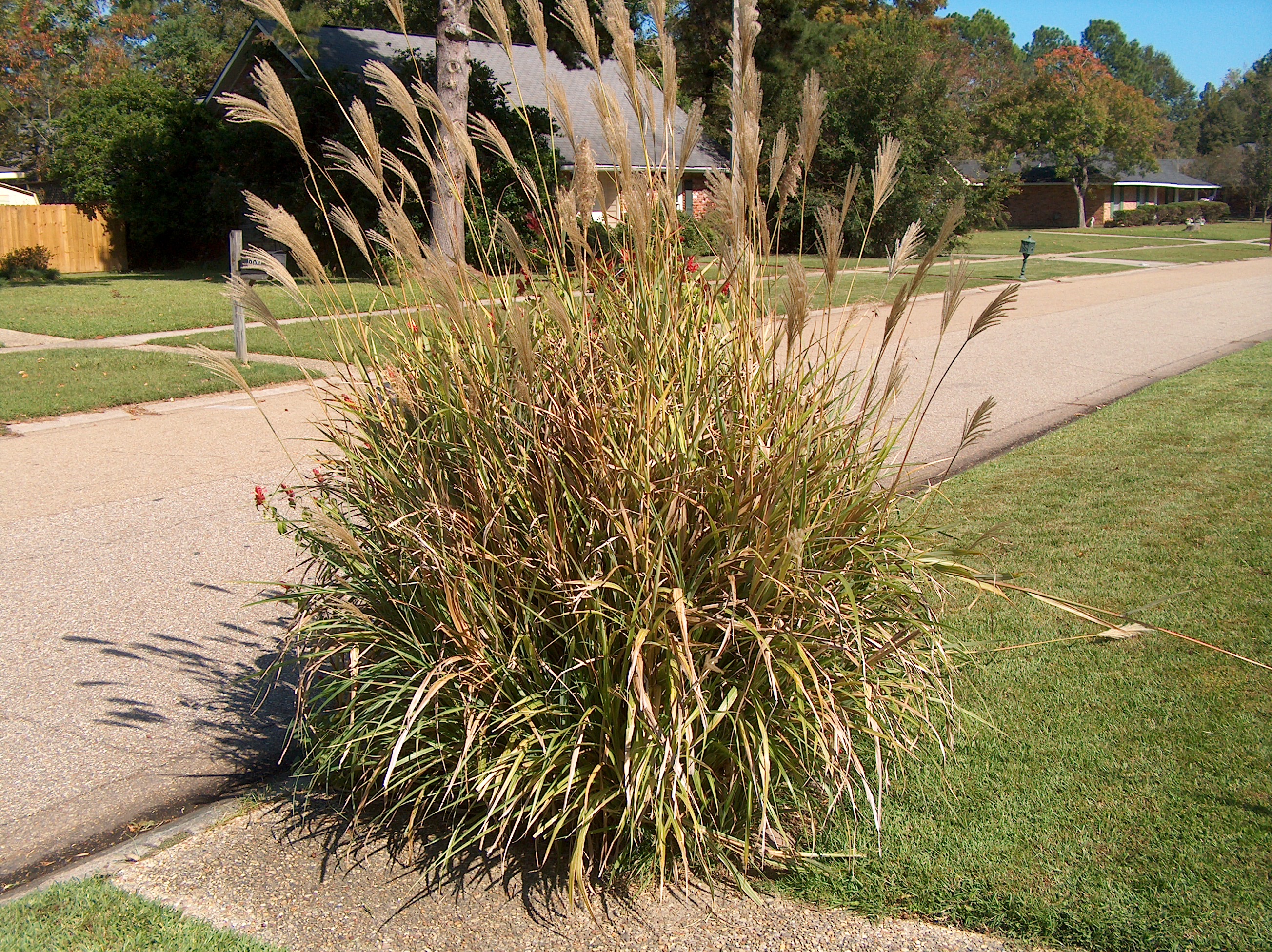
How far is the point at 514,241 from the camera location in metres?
3.14

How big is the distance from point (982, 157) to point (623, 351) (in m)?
68.9

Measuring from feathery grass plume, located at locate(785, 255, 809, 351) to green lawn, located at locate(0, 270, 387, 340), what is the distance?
30.3 ft

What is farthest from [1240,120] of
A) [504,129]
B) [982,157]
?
[504,129]

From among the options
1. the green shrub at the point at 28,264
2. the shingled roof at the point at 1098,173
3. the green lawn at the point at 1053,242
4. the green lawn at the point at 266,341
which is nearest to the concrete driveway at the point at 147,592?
the green lawn at the point at 266,341

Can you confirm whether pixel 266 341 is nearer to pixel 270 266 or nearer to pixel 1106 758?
pixel 270 266

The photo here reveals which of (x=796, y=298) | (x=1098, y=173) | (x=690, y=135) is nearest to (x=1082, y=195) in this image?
(x=1098, y=173)

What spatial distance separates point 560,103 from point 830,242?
906 mm

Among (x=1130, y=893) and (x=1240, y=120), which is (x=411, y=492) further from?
(x=1240, y=120)

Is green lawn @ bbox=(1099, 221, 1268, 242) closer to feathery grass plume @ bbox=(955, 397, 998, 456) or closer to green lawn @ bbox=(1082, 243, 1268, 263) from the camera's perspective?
green lawn @ bbox=(1082, 243, 1268, 263)

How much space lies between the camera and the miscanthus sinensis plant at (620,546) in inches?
117

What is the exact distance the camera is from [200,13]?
60594mm

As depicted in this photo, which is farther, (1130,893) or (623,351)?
(623,351)

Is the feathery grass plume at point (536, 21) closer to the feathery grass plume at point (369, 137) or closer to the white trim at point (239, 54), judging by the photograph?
the feathery grass plume at point (369, 137)

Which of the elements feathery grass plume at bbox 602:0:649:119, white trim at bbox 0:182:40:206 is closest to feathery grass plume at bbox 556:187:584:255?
feathery grass plume at bbox 602:0:649:119
